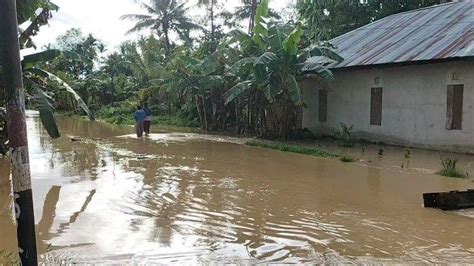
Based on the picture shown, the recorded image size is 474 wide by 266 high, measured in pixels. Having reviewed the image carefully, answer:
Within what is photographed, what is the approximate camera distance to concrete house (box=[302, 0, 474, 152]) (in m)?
15.3

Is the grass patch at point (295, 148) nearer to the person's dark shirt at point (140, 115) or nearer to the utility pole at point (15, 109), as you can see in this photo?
the person's dark shirt at point (140, 115)

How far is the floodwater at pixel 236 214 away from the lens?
6027 millimetres

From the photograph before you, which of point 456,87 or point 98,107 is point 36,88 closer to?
point 456,87

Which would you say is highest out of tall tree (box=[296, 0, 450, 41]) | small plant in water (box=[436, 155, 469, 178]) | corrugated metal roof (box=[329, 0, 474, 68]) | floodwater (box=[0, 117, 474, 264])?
tall tree (box=[296, 0, 450, 41])

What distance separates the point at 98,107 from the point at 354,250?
3828cm

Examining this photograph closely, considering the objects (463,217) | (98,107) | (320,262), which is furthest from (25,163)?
(98,107)

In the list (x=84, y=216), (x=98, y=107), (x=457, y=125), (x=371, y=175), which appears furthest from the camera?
(x=98, y=107)

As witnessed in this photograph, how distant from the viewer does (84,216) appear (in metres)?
7.72

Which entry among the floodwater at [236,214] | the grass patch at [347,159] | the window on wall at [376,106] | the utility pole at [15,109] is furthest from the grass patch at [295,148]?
the utility pole at [15,109]

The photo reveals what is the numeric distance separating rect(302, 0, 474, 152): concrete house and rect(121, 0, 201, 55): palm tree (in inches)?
922

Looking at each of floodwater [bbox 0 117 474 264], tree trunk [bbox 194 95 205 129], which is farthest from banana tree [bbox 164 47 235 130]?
floodwater [bbox 0 117 474 264]

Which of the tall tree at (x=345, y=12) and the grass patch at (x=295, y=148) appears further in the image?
the tall tree at (x=345, y=12)

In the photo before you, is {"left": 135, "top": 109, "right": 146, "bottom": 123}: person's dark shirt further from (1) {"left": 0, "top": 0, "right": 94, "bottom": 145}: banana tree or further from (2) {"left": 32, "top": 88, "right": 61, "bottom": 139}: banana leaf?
(2) {"left": 32, "top": 88, "right": 61, "bottom": 139}: banana leaf

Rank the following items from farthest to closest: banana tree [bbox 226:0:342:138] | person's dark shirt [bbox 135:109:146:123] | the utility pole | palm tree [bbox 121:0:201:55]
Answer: palm tree [bbox 121:0:201:55], person's dark shirt [bbox 135:109:146:123], banana tree [bbox 226:0:342:138], the utility pole
